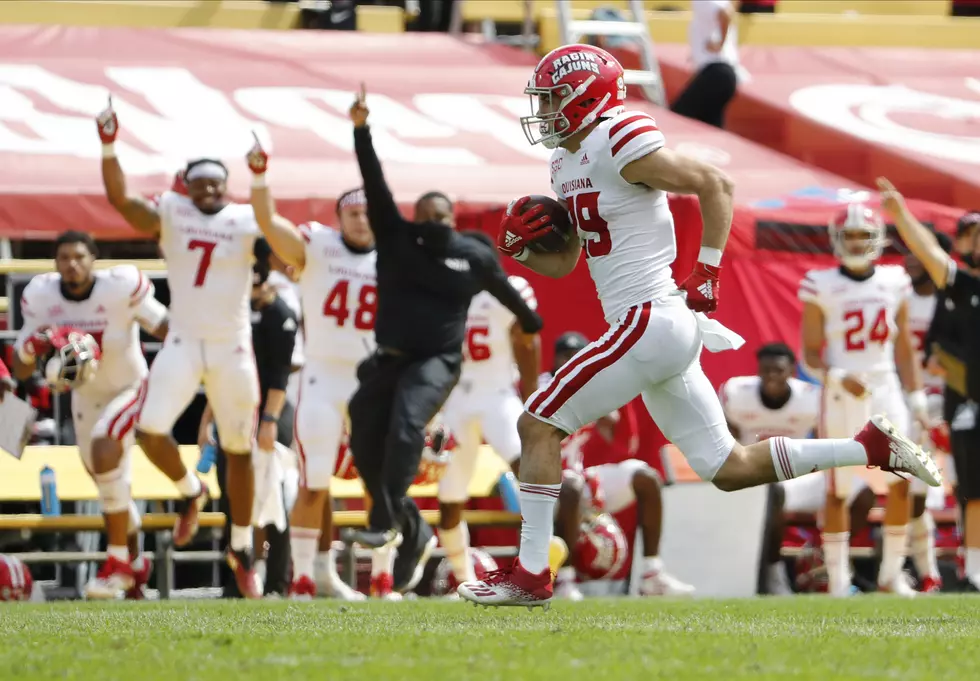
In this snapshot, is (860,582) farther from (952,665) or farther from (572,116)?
(952,665)

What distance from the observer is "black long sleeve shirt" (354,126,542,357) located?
24.3 ft

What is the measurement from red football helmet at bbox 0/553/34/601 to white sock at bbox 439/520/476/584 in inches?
80.3

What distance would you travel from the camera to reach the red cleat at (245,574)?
8.32 metres

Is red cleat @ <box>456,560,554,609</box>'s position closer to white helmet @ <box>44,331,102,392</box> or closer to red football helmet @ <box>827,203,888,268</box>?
white helmet @ <box>44,331,102,392</box>

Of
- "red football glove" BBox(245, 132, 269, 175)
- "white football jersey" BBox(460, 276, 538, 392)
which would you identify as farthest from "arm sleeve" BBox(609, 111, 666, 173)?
"white football jersey" BBox(460, 276, 538, 392)

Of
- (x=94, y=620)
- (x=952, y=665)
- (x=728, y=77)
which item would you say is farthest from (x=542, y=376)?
(x=952, y=665)

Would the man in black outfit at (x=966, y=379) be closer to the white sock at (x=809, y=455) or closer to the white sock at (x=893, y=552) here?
the white sock at (x=893, y=552)

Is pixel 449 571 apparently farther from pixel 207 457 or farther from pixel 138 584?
pixel 138 584

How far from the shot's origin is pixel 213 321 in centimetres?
833

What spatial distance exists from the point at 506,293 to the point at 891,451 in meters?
2.72

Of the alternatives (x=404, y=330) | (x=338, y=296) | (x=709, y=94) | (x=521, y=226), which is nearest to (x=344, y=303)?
(x=338, y=296)

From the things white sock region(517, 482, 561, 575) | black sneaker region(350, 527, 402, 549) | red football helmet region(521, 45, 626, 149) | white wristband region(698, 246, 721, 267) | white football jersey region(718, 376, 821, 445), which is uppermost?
red football helmet region(521, 45, 626, 149)

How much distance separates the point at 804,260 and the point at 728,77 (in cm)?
269

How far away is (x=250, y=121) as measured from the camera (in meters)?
11.3
